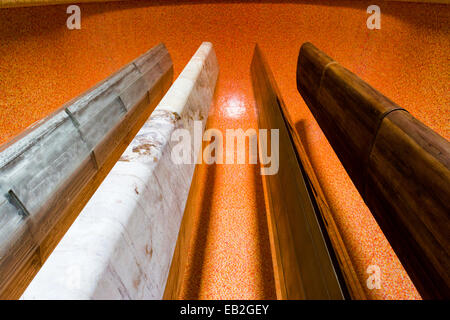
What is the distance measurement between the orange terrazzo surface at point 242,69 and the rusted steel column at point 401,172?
329 mm

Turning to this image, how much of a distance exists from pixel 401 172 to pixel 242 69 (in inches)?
62.6

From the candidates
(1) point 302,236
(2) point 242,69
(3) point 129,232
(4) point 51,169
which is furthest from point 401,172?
(2) point 242,69

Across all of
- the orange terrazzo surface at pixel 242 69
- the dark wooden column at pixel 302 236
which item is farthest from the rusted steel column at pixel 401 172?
the orange terrazzo surface at pixel 242 69

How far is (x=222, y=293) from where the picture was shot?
591 mm

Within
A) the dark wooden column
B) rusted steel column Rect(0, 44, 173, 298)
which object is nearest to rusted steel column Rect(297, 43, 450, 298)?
the dark wooden column

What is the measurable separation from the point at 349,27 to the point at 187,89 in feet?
5.28

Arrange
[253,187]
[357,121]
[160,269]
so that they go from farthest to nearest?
[253,187], [357,121], [160,269]

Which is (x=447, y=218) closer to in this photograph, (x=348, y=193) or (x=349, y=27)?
(x=348, y=193)

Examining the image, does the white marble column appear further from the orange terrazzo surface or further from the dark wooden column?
the orange terrazzo surface

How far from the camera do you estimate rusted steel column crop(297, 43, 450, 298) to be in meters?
0.31

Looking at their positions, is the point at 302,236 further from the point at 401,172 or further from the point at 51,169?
the point at 51,169

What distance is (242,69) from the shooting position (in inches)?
71.0

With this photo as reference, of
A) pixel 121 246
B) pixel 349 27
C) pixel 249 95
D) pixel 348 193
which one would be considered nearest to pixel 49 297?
pixel 121 246

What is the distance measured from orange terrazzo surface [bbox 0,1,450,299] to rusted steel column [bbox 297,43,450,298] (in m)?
0.33
